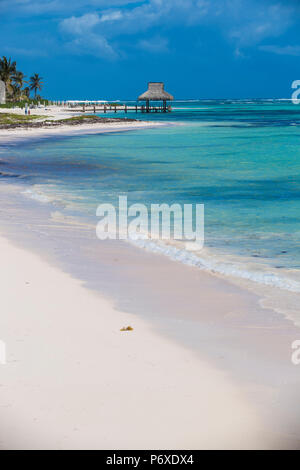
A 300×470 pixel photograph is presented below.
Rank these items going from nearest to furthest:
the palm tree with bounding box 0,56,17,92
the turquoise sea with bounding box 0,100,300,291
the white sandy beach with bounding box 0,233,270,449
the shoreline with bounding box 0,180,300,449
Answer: the white sandy beach with bounding box 0,233,270,449, the shoreline with bounding box 0,180,300,449, the turquoise sea with bounding box 0,100,300,291, the palm tree with bounding box 0,56,17,92

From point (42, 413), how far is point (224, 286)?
11.0ft

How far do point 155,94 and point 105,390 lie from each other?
282 ft

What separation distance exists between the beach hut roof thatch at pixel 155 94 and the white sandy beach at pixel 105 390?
8387 cm

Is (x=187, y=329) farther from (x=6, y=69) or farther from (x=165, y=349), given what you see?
(x=6, y=69)

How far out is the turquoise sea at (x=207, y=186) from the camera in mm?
8094

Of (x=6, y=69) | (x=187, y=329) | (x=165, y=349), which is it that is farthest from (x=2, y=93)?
(x=165, y=349)

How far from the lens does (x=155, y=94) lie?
86.9 m

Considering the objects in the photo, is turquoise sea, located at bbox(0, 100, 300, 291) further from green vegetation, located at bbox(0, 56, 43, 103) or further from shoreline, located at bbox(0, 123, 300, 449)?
green vegetation, located at bbox(0, 56, 43, 103)

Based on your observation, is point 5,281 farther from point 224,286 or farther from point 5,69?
point 5,69

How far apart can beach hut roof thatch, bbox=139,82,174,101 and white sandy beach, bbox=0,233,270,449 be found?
83.9m

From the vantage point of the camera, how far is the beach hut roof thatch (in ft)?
284

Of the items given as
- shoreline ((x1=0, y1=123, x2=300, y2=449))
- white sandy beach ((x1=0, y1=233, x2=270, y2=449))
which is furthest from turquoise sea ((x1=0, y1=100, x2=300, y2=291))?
white sandy beach ((x1=0, y1=233, x2=270, y2=449))
